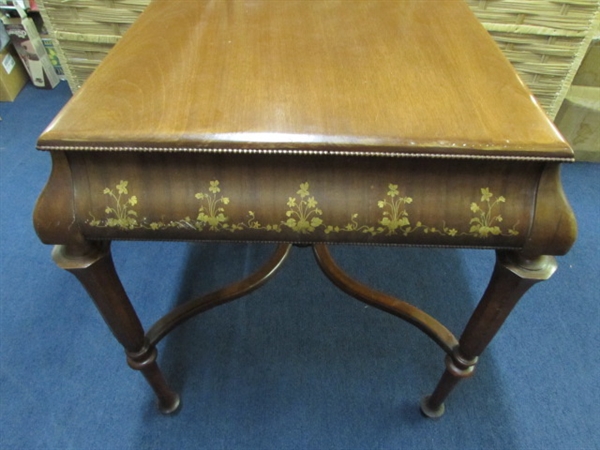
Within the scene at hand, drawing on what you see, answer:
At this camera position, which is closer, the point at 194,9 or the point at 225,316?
the point at 194,9

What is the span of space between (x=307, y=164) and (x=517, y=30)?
32.2 inches

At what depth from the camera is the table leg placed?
0.49m

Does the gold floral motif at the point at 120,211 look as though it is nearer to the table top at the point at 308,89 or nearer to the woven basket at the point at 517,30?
the table top at the point at 308,89

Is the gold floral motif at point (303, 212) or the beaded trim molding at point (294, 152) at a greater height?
the beaded trim molding at point (294, 152)

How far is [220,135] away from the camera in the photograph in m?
0.43

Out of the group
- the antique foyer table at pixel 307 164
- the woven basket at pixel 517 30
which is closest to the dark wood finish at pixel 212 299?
the antique foyer table at pixel 307 164

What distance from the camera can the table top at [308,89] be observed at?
0.43m

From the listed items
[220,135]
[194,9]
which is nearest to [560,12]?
[194,9]

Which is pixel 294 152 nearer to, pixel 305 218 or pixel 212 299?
pixel 305 218

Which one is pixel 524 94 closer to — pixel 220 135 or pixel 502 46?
pixel 220 135

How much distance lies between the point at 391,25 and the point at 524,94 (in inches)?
9.5

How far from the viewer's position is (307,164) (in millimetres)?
446

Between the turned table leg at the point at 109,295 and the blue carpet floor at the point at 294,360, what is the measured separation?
0.48 feet

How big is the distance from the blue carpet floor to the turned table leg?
15 cm
